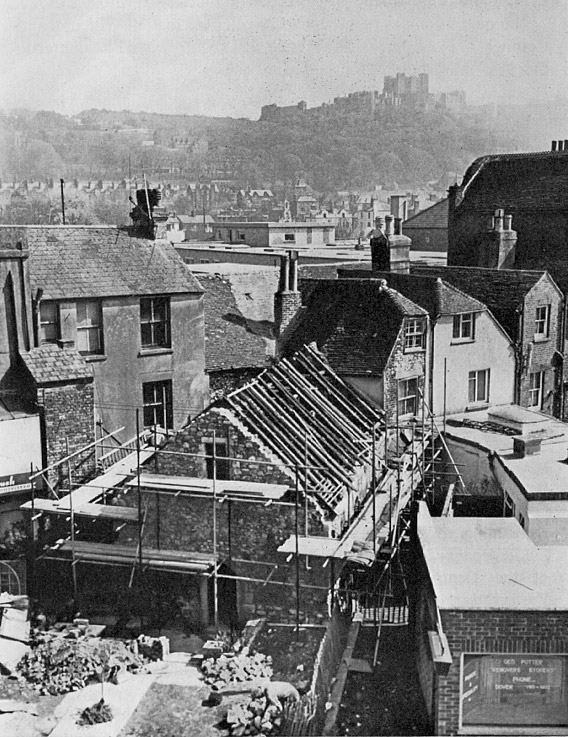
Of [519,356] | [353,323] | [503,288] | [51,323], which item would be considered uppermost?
[503,288]

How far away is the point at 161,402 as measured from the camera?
28.9 metres

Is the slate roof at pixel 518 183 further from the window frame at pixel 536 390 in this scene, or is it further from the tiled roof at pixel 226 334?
the tiled roof at pixel 226 334

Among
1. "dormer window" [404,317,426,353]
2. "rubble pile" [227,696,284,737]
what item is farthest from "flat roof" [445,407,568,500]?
"rubble pile" [227,696,284,737]

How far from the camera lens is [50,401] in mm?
23672

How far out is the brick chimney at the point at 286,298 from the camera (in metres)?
32.4

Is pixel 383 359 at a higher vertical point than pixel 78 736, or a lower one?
higher

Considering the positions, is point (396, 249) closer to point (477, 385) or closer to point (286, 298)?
point (286, 298)

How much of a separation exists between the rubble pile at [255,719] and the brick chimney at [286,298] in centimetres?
1836

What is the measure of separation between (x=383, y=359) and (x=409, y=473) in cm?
474

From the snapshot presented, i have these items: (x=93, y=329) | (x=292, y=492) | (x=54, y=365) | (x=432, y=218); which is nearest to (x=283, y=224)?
(x=432, y=218)

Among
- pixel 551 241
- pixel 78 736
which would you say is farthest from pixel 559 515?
pixel 551 241

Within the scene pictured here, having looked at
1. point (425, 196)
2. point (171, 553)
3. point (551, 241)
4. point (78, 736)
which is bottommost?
point (78, 736)

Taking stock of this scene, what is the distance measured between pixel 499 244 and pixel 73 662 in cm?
2828

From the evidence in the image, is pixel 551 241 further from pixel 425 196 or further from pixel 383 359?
pixel 425 196
